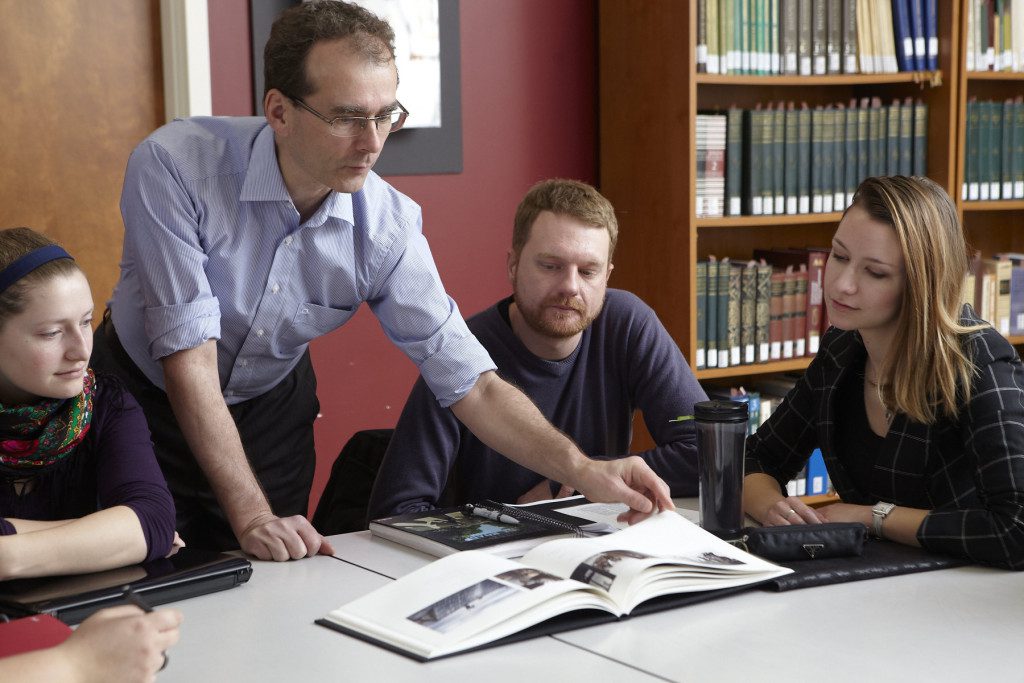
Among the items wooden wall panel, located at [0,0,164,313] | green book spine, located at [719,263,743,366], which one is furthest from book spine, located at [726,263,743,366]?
wooden wall panel, located at [0,0,164,313]

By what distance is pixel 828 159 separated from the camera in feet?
11.7

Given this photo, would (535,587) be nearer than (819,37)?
Yes

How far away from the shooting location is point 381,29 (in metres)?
1.91

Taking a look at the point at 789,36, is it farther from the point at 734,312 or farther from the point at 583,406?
the point at 583,406

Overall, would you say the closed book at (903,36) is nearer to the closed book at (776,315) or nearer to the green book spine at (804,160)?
the green book spine at (804,160)

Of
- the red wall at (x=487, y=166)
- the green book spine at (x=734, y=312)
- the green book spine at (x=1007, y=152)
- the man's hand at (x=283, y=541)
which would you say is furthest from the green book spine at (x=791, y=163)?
the man's hand at (x=283, y=541)

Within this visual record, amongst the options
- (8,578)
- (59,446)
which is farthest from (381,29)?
(8,578)

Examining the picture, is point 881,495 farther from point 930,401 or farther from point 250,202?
point 250,202

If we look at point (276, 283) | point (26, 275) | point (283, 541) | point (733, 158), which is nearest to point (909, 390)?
point (283, 541)

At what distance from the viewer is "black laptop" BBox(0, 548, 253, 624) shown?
1.37 metres

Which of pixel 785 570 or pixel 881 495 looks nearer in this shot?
pixel 785 570

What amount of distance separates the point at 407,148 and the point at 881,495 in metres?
1.78

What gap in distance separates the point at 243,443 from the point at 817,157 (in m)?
2.07

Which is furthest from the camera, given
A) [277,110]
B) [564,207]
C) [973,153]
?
[973,153]
